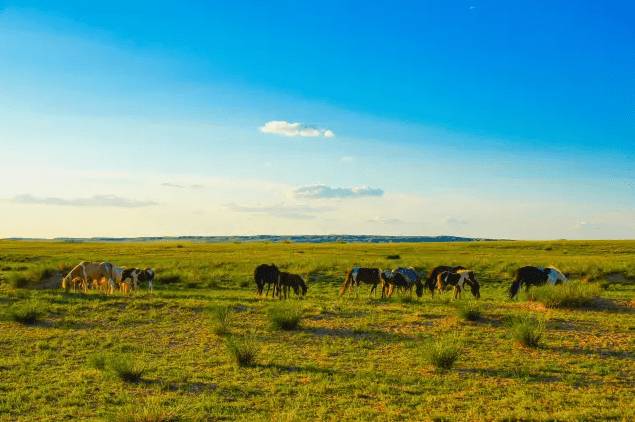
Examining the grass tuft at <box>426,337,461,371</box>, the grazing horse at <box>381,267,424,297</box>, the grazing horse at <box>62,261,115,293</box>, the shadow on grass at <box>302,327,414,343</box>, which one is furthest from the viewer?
the grazing horse at <box>62,261,115,293</box>

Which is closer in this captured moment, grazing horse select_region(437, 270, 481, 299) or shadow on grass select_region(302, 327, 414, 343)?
shadow on grass select_region(302, 327, 414, 343)

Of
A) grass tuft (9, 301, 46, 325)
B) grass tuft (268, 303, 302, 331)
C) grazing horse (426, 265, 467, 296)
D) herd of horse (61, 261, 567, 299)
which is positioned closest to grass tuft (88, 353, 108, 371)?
grass tuft (268, 303, 302, 331)

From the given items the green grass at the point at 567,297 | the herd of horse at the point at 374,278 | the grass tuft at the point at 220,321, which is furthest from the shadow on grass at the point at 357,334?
the herd of horse at the point at 374,278

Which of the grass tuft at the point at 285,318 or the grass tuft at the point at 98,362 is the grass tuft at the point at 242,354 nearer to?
the grass tuft at the point at 98,362

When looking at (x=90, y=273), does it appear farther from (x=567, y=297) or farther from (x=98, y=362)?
(x=567, y=297)

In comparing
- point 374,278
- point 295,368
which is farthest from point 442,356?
point 374,278

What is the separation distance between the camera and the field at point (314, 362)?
975cm

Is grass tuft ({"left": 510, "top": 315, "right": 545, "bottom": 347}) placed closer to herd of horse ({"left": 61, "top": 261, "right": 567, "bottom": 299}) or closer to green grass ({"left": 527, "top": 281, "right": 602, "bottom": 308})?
green grass ({"left": 527, "top": 281, "right": 602, "bottom": 308})

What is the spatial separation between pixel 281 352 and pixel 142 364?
352 centimetres

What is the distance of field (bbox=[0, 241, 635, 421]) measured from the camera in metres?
9.75

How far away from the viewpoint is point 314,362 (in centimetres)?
1291

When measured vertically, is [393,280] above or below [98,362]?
above

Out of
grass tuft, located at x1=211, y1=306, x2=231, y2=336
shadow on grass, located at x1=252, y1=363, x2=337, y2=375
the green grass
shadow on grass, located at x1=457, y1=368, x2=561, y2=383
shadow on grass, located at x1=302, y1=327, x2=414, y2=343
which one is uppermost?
the green grass

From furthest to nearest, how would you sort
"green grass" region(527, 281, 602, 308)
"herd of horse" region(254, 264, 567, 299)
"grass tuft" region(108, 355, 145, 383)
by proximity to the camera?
1. "herd of horse" region(254, 264, 567, 299)
2. "green grass" region(527, 281, 602, 308)
3. "grass tuft" region(108, 355, 145, 383)
